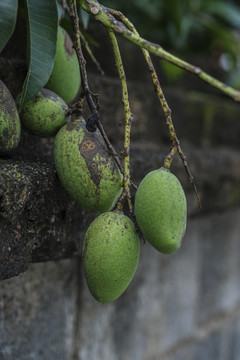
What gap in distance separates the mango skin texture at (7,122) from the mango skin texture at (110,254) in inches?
4.9

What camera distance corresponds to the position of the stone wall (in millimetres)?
585

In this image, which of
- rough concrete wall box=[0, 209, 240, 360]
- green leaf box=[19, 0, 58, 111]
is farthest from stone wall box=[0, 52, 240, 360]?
green leaf box=[19, 0, 58, 111]

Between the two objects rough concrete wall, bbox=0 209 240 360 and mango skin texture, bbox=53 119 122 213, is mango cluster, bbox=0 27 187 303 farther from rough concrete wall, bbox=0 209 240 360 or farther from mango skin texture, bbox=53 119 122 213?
rough concrete wall, bbox=0 209 240 360

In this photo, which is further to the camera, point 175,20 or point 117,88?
point 175,20

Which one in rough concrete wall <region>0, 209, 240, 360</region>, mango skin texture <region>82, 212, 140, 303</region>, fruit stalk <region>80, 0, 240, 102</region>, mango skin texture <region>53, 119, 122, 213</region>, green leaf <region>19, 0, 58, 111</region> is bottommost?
rough concrete wall <region>0, 209, 240, 360</region>

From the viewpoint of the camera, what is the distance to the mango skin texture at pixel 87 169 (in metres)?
0.50

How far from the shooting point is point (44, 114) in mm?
546

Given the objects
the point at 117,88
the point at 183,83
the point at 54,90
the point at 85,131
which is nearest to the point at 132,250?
the point at 85,131

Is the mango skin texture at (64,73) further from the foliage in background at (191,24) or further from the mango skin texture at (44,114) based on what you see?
the foliage in background at (191,24)

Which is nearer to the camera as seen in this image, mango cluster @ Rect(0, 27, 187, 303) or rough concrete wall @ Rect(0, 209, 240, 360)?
mango cluster @ Rect(0, 27, 187, 303)

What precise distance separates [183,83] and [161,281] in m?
0.53

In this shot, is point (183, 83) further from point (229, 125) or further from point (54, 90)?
point (54, 90)

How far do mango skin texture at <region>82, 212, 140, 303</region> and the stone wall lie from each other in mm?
98

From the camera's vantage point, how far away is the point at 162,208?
0.48 m
